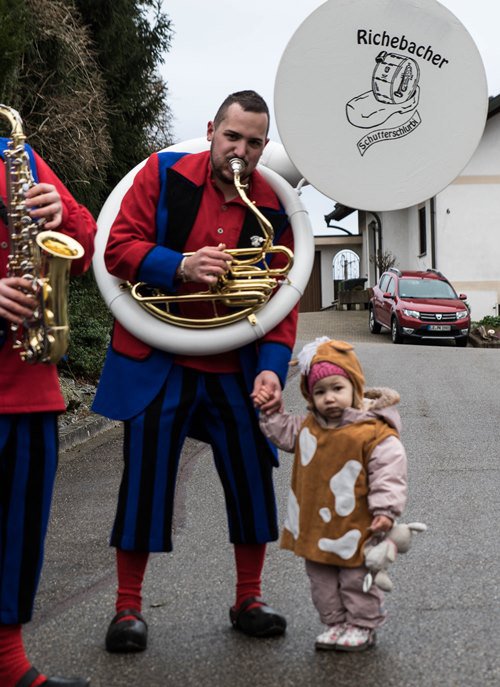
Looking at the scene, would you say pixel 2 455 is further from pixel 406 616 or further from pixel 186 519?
pixel 186 519

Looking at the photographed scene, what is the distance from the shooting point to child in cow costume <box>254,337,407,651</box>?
3.16 meters

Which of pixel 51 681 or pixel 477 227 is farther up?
pixel 477 227

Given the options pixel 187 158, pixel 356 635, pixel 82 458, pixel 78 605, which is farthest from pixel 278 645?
pixel 82 458

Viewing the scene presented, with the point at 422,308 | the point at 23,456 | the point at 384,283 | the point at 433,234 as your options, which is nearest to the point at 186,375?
the point at 23,456

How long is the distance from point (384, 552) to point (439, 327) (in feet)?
56.3

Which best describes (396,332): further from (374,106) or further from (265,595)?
(374,106)

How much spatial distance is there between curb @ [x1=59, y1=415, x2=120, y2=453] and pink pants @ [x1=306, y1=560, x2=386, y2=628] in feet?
16.0

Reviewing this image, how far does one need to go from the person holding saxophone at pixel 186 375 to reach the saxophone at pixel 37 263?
0.65 meters

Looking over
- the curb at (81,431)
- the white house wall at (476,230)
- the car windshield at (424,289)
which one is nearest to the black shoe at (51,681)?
the curb at (81,431)

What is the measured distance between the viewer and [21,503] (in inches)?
113

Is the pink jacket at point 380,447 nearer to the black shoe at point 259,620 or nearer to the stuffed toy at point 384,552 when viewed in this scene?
the stuffed toy at point 384,552

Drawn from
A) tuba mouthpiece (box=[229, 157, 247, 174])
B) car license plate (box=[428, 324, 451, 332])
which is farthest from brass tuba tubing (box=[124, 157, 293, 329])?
car license plate (box=[428, 324, 451, 332])

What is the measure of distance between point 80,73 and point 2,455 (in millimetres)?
9103

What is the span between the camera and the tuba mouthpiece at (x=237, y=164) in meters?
3.30
